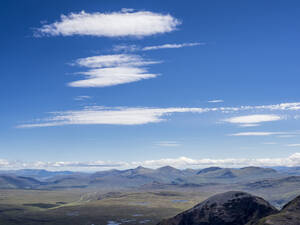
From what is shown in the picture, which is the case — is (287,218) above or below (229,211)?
above

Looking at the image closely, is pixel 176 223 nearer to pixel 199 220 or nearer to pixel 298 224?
pixel 199 220

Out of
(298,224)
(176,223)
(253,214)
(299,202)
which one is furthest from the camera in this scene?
(176,223)

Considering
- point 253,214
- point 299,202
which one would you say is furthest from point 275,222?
point 253,214

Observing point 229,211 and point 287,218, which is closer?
point 287,218

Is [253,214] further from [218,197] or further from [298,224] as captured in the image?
[298,224]

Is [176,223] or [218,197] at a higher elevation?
[218,197]

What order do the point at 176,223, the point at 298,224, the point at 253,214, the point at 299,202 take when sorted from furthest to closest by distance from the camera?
the point at 176,223 → the point at 253,214 → the point at 299,202 → the point at 298,224

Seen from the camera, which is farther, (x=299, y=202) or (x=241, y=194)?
(x=241, y=194)

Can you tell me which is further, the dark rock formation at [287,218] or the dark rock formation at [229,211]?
the dark rock formation at [229,211]

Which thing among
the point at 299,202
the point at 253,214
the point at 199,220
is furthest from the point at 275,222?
the point at 199,220

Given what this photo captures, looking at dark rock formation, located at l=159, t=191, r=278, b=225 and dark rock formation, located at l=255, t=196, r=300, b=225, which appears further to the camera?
dark rock formation, located at l=159, t=191, r=278, b=225
